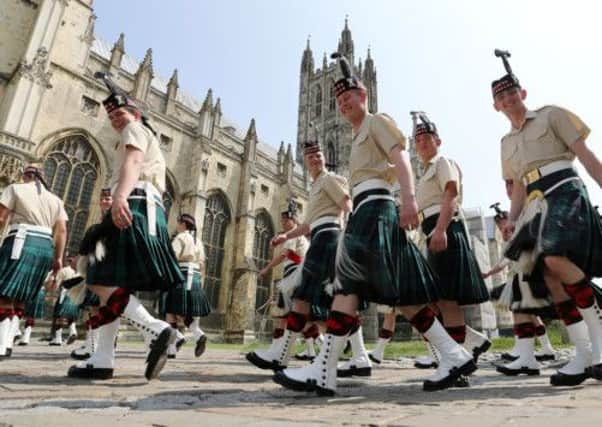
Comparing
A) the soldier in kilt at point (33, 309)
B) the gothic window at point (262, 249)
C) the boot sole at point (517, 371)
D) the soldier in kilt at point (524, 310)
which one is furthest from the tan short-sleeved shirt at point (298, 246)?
the gothic window at point (262, 249)

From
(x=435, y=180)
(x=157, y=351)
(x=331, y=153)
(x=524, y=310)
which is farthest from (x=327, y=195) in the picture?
(x=331, y=153)

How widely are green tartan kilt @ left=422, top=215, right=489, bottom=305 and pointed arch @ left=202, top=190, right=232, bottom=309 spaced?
1978cm

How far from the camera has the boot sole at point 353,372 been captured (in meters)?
3.75

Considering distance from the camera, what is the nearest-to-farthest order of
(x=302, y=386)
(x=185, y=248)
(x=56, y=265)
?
1. (x=302, y=386)
2. (x=56, y=265)
3. (x=185, y=248)

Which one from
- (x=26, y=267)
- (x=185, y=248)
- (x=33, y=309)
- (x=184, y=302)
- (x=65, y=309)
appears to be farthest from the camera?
(x=65, y=309)

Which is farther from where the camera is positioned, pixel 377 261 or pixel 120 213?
pixel 120 213

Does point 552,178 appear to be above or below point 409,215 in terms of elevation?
above

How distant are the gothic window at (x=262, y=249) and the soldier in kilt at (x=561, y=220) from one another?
2304 cm

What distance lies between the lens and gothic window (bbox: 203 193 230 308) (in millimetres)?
22453

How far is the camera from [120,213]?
8.68 ft

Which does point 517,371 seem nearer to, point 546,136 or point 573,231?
point 573,231

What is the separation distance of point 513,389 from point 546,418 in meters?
1.43

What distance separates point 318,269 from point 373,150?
1395 mm

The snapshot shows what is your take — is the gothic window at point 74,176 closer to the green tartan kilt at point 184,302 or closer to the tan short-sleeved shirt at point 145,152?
the green tartan kilt at point 184,302
